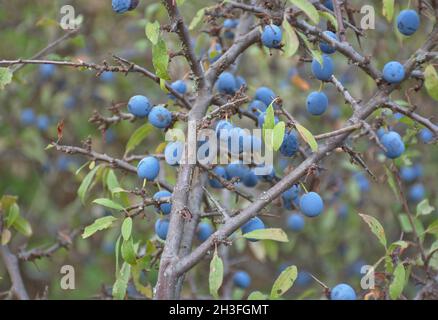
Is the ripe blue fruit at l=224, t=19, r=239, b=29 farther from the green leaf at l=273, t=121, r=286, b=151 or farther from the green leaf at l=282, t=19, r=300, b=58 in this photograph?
the green leaf at l=273, t=121, r=286, b=151

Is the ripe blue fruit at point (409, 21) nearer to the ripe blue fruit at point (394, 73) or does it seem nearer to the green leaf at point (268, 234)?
the ripe blue fruit at point (394, 73)

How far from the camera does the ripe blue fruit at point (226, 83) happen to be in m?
2.30

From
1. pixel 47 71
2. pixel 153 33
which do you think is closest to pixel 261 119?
pixel 153 33

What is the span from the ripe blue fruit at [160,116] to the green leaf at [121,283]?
16.3 inches

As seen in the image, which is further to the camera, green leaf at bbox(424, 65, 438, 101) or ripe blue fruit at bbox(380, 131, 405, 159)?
ripe blue fruit at bbox(380, 131, 405, 159)

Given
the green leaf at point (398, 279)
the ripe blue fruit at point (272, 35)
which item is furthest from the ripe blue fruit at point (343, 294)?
the ripe blue fruit at point (272, 35)

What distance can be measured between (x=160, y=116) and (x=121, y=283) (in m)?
0.49

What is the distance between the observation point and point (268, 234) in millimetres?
1802

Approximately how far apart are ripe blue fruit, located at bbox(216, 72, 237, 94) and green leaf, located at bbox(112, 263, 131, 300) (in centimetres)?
68

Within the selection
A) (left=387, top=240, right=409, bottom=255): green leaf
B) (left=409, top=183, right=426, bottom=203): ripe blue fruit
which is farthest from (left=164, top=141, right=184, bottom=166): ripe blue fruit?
(left=409, top=183, right=426, bottom=203): ripe blue fruit

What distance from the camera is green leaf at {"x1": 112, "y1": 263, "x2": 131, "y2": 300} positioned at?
1958 mm

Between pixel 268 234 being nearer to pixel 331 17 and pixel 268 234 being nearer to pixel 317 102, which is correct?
pixel 317 102
